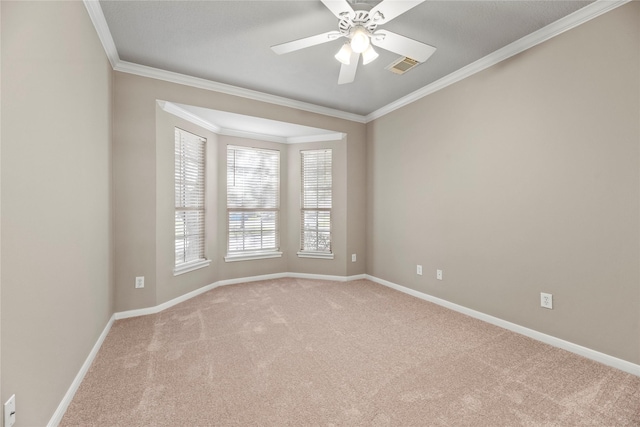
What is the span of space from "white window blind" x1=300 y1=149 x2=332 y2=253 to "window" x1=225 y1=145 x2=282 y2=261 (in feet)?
1.48

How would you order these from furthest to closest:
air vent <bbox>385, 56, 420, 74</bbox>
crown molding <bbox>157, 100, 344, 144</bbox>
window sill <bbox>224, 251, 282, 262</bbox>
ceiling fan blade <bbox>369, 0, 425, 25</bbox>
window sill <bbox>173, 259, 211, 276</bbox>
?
1. window sill <bbox>224, 251, 282, 262</bbox>
2. window sill <bbox>173, 259, 211, 276</bbox>
3. crown molding <bbox>157, 100, 344, 144</bbox>
4. air vent <bbox>385, 56, 420, 74</bbox>
5. ceiling fan blade <bbox>369, 0, 425, 25</bbox>

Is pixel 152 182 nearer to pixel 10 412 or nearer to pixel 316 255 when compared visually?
pixel 10 412

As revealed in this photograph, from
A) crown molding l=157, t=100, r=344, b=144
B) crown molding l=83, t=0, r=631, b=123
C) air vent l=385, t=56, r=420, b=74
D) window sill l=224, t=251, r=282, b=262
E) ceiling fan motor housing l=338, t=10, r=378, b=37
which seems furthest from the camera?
window sill l=224, t=251, r=282, b=262

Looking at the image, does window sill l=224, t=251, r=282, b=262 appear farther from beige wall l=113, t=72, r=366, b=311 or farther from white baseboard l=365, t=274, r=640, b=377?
white baseboard l=365, t=274, r=640, b=377

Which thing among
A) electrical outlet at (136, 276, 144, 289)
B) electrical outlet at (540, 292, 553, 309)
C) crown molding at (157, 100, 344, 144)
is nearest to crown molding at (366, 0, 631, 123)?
crown molding at (157, 100, 344, 144)

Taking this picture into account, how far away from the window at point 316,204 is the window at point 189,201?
1585 millimetres

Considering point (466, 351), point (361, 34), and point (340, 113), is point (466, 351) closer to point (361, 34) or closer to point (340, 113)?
point (361, 34)

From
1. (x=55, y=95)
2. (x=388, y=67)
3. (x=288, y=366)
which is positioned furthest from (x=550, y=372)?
(x=55, y=95)

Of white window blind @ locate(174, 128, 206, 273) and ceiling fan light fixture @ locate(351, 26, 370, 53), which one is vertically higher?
ceiling fan light fixture @ locate(351, 26, 370, 53)

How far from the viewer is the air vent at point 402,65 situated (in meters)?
2.74

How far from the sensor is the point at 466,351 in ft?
7.23

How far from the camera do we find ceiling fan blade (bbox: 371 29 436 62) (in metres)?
1.93

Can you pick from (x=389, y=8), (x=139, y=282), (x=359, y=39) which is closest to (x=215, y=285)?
A: (x=139, y=282)

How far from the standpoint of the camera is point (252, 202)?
4.40 metres
